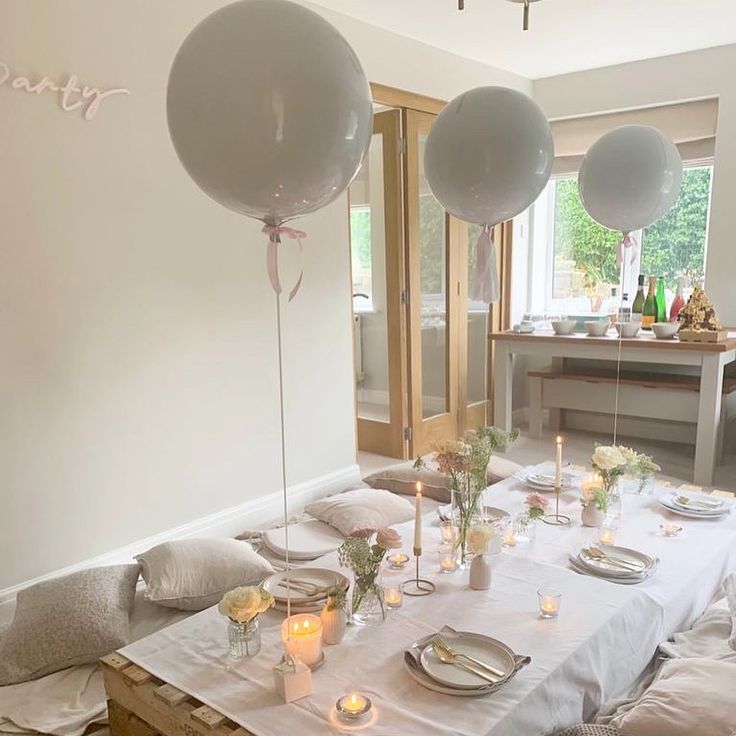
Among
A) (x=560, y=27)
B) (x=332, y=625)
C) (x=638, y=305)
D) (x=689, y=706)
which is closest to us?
(x=689, y=706)

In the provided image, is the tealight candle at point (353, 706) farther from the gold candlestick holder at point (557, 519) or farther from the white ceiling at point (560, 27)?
the white ceiling at point (560, 27)

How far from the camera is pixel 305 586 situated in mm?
1685

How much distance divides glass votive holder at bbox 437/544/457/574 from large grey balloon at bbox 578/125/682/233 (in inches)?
58.7

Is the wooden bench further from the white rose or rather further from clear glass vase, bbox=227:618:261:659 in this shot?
clear glass vase, bbox=227:618:261:659

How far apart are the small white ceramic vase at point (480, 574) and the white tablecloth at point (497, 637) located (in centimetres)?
2

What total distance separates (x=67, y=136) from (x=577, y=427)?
12.6 feet

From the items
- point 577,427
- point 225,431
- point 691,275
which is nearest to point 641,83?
point 691,275

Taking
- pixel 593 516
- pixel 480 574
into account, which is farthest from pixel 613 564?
pixel 480 574

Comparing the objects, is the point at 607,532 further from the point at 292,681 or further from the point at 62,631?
the point at 62,631

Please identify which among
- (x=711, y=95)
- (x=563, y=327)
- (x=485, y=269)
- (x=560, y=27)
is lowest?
(x=563, y=327)

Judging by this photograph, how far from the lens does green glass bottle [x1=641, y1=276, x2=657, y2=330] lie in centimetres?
416

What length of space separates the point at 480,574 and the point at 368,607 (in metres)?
0.31

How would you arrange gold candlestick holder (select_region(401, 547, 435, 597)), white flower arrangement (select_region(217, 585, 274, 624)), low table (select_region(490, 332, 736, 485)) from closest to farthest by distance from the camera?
white flower arrangement (select_region(217, 585, 274, 624)), gold candlestick holder (select_region(401, 547, 435, 597)), low table (select_region(490, 332, 736, 485))

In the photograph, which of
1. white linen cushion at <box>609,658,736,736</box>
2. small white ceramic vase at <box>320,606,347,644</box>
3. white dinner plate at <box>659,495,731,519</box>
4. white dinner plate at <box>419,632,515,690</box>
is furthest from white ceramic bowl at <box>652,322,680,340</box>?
small white ceramic vase at <box>320,606,347,644</box>
